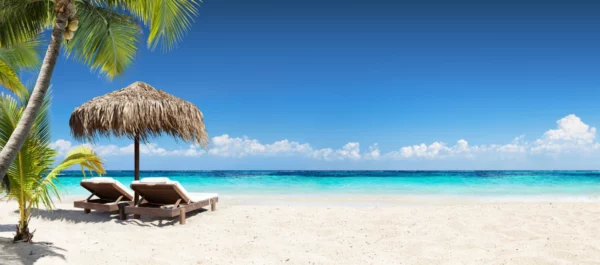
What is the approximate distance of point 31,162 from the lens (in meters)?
4.12

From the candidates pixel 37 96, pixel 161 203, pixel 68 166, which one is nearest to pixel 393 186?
pixel 161 203

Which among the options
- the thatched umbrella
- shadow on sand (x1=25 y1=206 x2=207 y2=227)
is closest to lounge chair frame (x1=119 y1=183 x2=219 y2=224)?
shadow on sand (x1=25 y1=206 x2=207 y2=227)

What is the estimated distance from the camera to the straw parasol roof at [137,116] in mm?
6777

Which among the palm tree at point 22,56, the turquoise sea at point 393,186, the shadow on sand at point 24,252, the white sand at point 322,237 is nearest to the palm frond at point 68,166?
the shadow on sand at point 24,252

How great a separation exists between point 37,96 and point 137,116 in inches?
116

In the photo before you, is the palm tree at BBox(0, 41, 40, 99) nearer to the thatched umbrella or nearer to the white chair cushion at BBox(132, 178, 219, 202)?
the thatched umbrella

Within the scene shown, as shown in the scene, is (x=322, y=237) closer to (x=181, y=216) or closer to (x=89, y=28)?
(x=181, y=216)

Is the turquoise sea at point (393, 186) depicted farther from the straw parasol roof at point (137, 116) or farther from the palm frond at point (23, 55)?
the palm frond at point (23, 55)

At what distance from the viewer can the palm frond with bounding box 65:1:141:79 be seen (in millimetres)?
5637

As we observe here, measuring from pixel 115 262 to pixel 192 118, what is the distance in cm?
372

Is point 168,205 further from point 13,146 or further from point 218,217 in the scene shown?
point 13,146

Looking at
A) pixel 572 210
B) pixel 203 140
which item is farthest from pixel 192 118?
pixel 572 210

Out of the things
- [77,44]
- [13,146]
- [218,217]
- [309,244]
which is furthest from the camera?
[218,217]

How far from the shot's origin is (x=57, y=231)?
5363 millimetres
